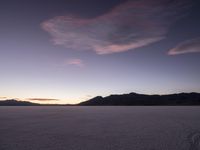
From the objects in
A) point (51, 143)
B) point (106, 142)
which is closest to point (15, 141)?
point (51, 143)

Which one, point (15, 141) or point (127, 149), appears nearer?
point (127, 149)

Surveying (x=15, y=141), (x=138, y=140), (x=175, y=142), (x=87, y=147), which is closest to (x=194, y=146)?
(x=175, y=142)

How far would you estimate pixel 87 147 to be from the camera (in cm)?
846

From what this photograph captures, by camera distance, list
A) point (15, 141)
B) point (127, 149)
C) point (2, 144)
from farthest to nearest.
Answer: point (15, 141)
point (2, 144)
point (127, 149)

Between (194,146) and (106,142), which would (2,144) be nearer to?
(106,142)

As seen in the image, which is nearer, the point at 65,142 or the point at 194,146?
the point at 194,146

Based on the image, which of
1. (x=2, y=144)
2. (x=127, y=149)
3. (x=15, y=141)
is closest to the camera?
(x=127, y=149)

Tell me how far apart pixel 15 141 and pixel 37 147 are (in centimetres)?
176

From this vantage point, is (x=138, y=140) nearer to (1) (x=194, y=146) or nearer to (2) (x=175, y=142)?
(2) (x=175, y=142)

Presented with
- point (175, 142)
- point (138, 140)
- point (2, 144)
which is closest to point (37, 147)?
point (2, 144)

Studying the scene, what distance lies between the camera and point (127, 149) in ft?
26.8

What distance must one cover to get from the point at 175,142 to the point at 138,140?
1.63 m

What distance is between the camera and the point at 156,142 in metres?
9.39

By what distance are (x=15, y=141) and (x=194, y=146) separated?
24.8 feet
